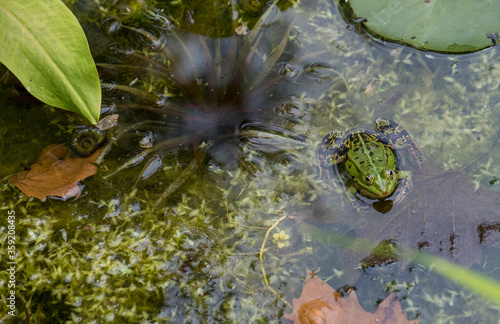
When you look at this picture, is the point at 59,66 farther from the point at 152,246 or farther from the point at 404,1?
the point at 404,1

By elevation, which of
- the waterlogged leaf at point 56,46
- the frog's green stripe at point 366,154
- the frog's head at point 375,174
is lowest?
the frog's head at point 375,174

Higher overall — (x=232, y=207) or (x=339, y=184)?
(x=339, y=184)

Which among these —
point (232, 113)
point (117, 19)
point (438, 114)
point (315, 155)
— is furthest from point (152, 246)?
point (438, 114)

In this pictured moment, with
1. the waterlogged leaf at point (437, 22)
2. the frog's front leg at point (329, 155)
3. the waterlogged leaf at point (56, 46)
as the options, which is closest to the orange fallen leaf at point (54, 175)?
the waterlogged leaf at point (56, 46)

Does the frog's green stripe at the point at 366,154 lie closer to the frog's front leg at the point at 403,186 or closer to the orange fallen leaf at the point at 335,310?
the frog's front leg at the point at 403,186

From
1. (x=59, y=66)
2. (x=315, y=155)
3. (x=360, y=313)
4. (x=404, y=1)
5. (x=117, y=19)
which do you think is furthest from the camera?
(x=117, y=19)

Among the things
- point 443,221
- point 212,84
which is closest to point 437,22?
point 443,221

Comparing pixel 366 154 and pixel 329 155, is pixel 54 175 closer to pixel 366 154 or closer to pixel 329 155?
pixel 329 155
